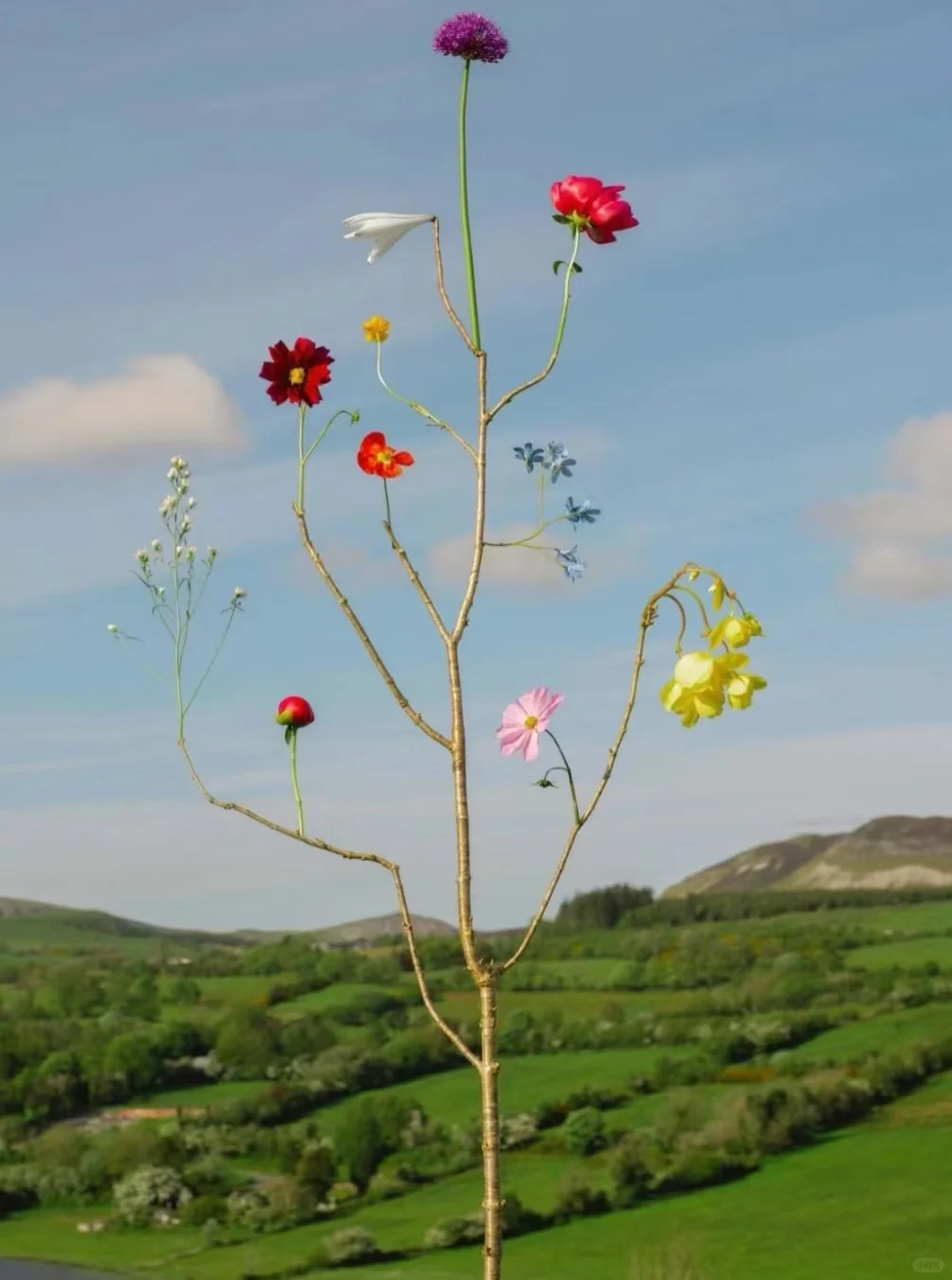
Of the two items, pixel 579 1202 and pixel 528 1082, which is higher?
pixel 528 1082

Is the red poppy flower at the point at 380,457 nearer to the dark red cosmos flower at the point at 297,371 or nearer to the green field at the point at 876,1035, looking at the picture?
the dark red cosmos flower at the point at 297,371

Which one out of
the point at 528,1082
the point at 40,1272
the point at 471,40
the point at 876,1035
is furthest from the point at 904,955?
the point at 471,40

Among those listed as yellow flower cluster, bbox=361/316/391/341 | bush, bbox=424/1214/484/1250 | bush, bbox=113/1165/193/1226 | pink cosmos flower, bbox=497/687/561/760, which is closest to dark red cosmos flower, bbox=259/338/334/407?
yellow flower cluster, bbox=361/316/391/341

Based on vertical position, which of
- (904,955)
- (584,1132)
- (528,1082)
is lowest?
(584,1132)

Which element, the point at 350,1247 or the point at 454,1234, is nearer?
the point at 454,1234

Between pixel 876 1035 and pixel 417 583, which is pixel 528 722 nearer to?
pixel 417 583

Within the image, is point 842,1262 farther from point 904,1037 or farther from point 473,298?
point 473,298

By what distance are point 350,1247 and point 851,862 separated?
22.2ft

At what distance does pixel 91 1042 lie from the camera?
1000 cm

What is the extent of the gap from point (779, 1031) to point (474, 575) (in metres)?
8.28

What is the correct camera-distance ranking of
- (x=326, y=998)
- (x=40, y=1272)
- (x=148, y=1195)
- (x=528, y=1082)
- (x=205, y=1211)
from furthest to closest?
1. (x=326, y=998)
2. (x=528, y=1082)
3. (x=148, y=1195)
4. (x=205, y=1211)
5. (x=40, y=1272)

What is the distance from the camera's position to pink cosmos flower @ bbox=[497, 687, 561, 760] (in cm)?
204

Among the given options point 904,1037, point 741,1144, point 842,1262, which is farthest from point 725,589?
point 904,1037

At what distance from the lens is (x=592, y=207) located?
2.08 m
